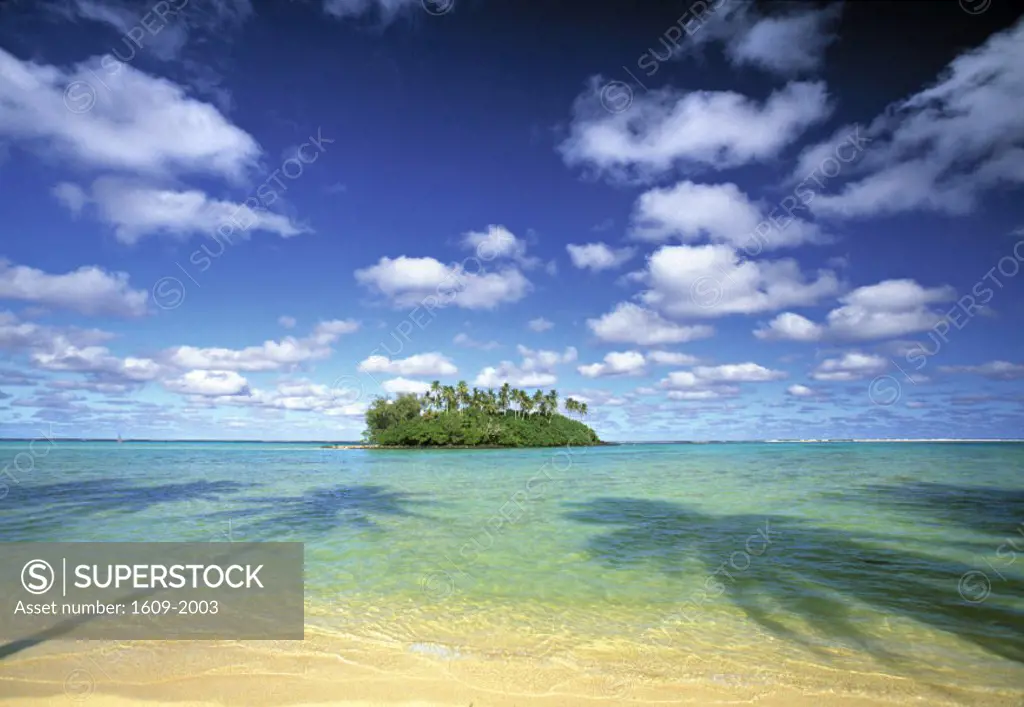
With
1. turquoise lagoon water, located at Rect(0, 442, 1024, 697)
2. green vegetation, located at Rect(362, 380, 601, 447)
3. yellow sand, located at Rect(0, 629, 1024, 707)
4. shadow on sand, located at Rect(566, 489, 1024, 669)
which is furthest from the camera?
green vegetation, located at Rect(362, 380, 601, 447)

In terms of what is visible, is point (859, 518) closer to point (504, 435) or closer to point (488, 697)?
point (488, 697)

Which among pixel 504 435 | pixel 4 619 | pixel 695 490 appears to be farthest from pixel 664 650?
pixel 504 435

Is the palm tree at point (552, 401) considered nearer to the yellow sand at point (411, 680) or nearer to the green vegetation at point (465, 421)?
the green vegetation at point (465, 421)

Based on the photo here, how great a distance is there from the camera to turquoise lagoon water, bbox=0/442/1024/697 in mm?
7086

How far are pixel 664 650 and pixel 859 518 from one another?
1514cm

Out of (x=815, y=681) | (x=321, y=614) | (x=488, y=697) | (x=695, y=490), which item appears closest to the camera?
(x=488, y=697)

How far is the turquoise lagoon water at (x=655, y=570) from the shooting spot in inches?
279

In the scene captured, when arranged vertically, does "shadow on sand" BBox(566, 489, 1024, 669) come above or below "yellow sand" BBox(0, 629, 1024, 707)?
below

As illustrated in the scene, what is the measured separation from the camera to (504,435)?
387 feet

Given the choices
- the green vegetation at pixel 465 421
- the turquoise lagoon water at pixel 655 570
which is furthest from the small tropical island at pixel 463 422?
the turquoise lagoon water at pixel 655 570

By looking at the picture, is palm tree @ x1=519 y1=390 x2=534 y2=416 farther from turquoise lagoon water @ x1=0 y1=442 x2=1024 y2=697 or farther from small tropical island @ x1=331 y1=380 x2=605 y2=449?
turquoise lagoon water @ x1=0 y1=442 x2=1024 y2=697

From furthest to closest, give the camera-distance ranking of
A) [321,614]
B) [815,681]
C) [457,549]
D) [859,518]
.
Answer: [859,518] → [457,549] → [321,614] → [815,681]

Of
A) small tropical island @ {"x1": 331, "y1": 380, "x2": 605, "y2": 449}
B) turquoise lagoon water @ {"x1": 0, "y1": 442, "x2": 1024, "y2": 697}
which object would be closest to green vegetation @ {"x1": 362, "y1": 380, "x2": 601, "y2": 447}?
small tropical island @ {"x1": 331, "y1": 380, "x2": 605, "y2": 449}

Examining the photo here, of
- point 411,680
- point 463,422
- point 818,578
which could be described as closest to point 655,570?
point 818,578
